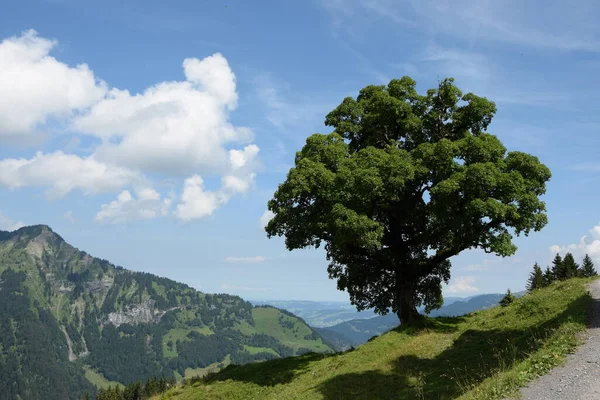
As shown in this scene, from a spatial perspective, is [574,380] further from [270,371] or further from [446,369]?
[270,371]

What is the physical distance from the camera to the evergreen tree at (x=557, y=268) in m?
66.6

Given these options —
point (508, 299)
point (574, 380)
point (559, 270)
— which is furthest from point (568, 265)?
point (574, 380)

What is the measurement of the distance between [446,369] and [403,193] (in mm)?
14726

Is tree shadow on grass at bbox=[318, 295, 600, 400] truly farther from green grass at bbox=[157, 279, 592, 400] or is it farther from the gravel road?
the gravel road

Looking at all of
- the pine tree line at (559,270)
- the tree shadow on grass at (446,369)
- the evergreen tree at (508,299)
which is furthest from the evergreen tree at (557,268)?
the tree shadow on grass at (446,369)

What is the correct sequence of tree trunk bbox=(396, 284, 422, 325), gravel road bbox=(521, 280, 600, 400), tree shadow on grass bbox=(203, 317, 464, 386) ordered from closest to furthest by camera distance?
gravel road bbox=(521, 280, 600, 400) → tree shadow on grass bbox=(203, 317, 464, 386) → tree trunk bbox=(396, 284, 422, 325)

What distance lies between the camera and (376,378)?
2433 centimetres

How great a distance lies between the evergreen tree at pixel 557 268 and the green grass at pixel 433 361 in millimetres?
38590

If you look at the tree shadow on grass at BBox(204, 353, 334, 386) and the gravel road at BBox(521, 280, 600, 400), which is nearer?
the gravel road at BBox(521, 280, 600, 400)

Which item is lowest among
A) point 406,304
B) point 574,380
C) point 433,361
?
point 433,361

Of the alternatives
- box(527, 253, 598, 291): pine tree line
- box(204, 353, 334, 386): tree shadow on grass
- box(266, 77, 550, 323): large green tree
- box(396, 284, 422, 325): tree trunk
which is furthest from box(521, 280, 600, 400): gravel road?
box(527, 253, 598, 291): pine tree line

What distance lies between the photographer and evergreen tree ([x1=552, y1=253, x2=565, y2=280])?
66625 mm

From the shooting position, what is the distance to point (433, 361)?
25.4m

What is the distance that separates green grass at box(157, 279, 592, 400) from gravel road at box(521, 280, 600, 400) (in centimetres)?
51
